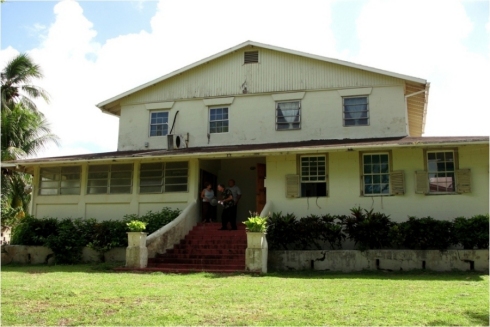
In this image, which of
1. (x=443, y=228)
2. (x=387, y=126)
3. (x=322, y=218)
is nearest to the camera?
(x=443, y=228)

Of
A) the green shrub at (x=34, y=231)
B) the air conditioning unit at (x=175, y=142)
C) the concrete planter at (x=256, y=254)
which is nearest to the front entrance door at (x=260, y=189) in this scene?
the air conditioning unit at (x=175, y=142)

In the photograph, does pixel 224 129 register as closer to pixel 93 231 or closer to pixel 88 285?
pixel 93 231

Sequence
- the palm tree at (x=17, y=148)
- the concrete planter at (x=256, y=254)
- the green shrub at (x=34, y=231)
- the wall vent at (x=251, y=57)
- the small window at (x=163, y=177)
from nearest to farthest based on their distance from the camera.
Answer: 1. the concrete planter at (x=256, y=254)
2. the green shrub at (x=34, y=231)
3. the small window at (x=163, y=177)
4. the wall vent at (x=251, y=57)
5. the palm tree at (x=17, y=148)

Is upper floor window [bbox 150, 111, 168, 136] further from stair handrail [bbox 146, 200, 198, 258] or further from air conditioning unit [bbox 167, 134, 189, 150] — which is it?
stair handrail [bbox 146, 200, 198, 258]

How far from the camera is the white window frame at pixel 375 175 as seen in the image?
15.6 m

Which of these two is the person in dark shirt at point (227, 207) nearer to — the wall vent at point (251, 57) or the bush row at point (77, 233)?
the bush row at point (77, 233)

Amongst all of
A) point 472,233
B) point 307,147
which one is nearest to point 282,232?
point 307,147

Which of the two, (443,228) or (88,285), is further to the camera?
(443,228)

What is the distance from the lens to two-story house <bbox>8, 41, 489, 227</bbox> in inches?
600

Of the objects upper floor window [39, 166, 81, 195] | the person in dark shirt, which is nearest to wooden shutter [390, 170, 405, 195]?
the person in dark shirt

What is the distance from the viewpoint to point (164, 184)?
1791 centimetres

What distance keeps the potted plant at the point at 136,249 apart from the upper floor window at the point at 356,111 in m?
8.27

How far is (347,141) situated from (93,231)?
885cm

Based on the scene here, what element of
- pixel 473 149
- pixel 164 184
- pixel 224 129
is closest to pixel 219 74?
pixel 224 129
